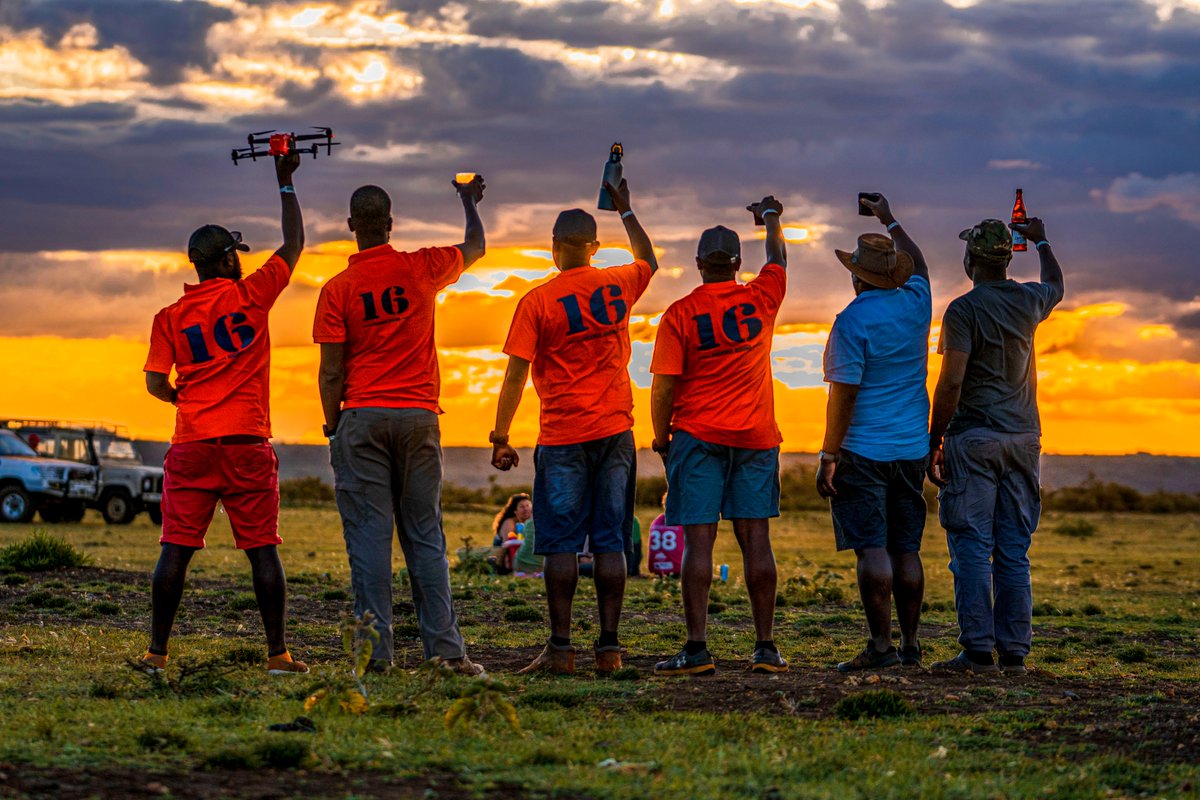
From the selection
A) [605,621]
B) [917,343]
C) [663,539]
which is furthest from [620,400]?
[663,539]

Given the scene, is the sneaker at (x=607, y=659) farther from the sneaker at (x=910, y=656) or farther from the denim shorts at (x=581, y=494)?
the sneaker at (x=910, y=656)

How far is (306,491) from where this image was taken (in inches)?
2088

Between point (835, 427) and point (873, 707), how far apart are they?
2.02m

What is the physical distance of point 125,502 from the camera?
34688 mm

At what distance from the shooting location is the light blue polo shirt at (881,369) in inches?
326

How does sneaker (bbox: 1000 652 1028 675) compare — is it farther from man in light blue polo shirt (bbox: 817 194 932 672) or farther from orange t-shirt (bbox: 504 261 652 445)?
orange t-shirt (bbox: 504 261 652 445)

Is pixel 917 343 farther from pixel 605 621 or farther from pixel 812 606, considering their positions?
pixel 812 606

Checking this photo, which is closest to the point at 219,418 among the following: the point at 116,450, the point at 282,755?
the point at 282,755

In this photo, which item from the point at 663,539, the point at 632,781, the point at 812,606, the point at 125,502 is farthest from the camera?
the point at 125,502

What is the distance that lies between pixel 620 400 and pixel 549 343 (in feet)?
1.59

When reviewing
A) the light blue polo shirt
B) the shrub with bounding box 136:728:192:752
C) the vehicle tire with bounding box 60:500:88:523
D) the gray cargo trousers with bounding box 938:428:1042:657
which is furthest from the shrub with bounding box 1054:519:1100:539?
the shrub with bounding box 136:728:192:752

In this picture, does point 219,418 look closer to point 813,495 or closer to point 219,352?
point 219,352

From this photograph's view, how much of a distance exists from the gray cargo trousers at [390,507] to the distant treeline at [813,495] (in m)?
40.7

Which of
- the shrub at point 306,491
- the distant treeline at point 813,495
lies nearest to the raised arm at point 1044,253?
the distant treeline at point 813,495
